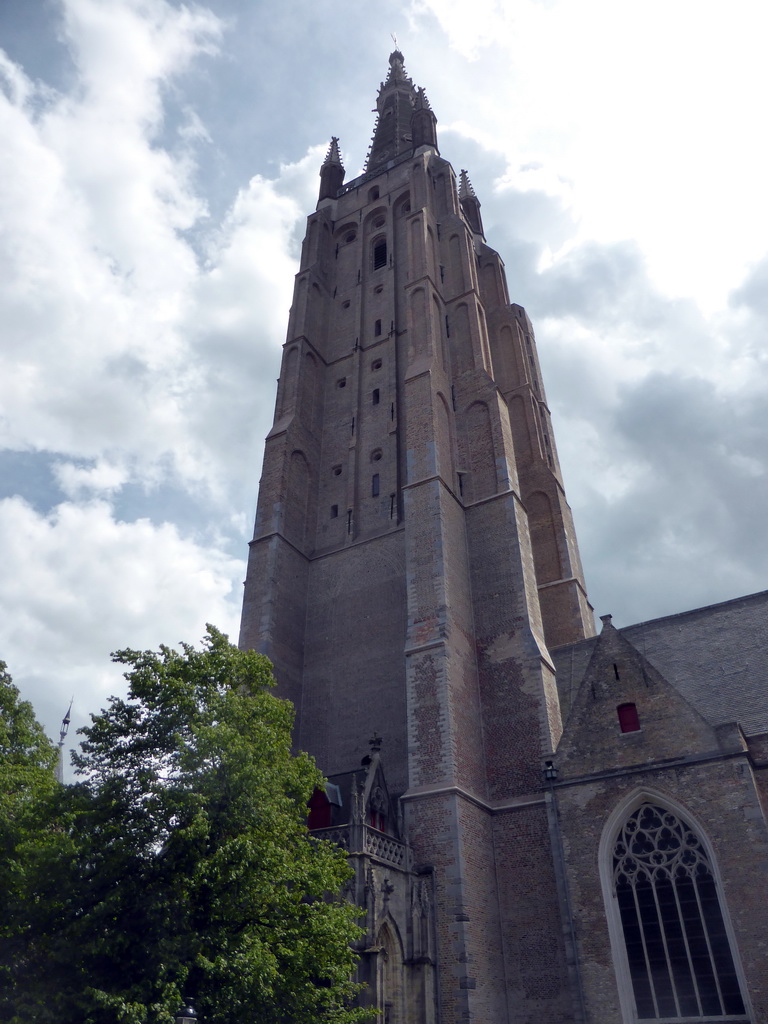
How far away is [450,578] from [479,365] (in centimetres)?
1184

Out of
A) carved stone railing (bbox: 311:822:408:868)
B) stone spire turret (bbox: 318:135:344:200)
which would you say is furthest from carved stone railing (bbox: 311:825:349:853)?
stone spire turret (bbox: 318:135:344:200)

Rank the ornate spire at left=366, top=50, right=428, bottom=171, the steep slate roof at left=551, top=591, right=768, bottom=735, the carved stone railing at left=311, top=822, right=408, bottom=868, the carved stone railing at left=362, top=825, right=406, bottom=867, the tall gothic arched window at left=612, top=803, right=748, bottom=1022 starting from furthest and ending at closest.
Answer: the ornate spire at left=366, top=50, right=428, bottom=171, the steep slate roof at left=551, top=591, right=768, bottom=735, the carved stone railing at left=362, top=825, right=406, bottom=867, the carved stone railing at left=311, top=822, right=408, bottom=868, the tall gothic arched window at left=612, top=803, right=748, bottom=1022

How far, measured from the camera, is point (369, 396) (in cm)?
3441

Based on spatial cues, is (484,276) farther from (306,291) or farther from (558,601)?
(558,601)

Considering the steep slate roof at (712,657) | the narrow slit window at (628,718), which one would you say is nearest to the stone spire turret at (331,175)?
the steep slate roof at (712,657)

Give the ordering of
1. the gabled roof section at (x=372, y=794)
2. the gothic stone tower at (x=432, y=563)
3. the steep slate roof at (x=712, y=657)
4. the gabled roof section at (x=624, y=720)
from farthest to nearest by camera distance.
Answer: the steep slate roof at (x=712, y=657), the gabled roof section at (x=372, y=794), the gothic stone tower at (x=432, y=563), the gabled roof section at (x=624, y=720)

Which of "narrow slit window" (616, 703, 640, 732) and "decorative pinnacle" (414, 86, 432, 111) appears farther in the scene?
"decorative pinnacle" (414, 86, 432, 111)

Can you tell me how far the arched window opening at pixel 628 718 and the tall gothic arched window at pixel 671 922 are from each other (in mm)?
2043

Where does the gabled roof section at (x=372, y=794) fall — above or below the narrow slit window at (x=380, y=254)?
below

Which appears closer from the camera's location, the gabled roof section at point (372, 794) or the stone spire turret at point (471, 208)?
the gabled roof section at point (372, 794)

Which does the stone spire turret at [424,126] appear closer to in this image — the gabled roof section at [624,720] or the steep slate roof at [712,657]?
the steep slate roof at [712,657]

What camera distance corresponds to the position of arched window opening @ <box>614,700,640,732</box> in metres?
20.6

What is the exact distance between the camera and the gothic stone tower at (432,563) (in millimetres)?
20469

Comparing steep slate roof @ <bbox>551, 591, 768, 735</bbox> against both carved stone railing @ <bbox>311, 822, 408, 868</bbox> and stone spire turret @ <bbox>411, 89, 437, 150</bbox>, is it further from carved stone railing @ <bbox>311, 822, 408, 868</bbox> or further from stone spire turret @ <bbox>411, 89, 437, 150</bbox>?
stone spire turret @ <bbox>411, 89, 437, 150</bbox>
